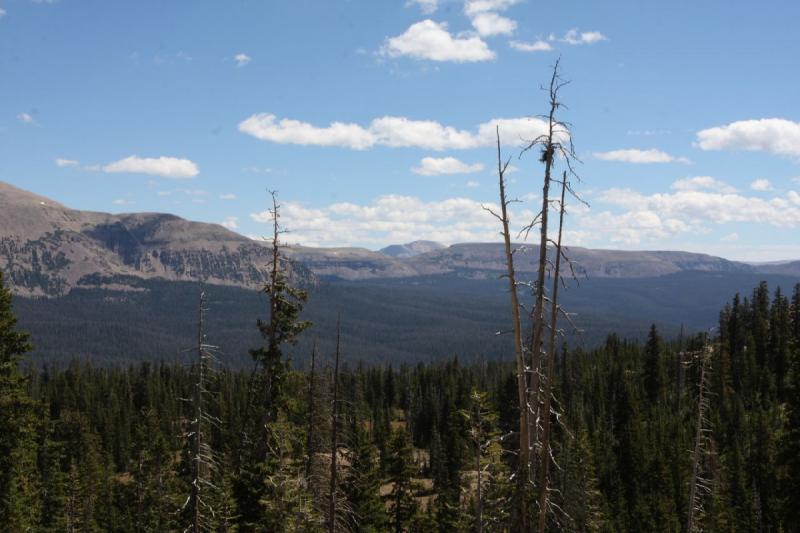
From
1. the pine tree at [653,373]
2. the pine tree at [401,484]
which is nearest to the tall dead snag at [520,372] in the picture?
the pine tree at [401,484]

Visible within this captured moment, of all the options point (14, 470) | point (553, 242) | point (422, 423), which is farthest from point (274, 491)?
point (422, 423)

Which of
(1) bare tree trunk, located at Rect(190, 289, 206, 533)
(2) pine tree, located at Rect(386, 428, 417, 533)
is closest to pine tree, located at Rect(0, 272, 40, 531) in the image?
(1) bare tree trunk, located at Rect(190, 289, 206, 533)

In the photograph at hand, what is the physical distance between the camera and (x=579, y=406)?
320 feet

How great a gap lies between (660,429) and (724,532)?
29.6m

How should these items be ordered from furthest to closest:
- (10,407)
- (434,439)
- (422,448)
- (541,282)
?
(422,448)
(434,439)
(10,407)
(541,282)

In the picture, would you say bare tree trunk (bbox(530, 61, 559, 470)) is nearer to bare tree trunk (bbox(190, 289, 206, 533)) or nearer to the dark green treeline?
the dark green treeline

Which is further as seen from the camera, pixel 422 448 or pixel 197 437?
pixel 422 448

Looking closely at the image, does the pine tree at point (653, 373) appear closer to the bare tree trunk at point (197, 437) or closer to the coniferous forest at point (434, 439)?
the coniferous forest at point (434, 439)

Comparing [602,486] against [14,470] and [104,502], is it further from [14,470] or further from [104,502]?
[14,470]

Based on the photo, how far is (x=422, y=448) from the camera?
119 metres

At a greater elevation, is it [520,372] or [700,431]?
[520,372]

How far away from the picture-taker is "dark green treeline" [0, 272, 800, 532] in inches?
1093

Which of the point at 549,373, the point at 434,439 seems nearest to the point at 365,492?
the point at 549,373

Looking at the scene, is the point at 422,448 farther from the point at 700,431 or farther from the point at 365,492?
the point at 700,431
